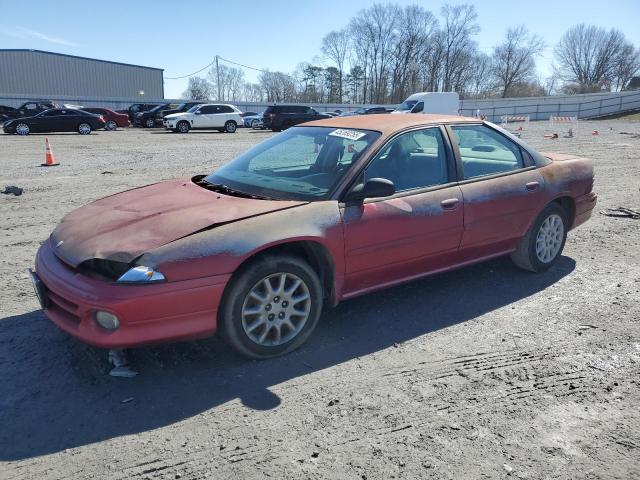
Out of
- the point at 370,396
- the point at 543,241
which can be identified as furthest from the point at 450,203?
the point at 370,396

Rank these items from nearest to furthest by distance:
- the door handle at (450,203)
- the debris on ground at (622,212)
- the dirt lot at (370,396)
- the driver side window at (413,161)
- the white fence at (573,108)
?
the dirt lot at (370,396) < the driver side window at (413,161) < the door handle at (450,203) < the debris on ground at (622,212) < the white fence at (573,108)

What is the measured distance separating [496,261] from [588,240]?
1596 mm

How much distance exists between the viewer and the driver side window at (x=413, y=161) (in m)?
3.93

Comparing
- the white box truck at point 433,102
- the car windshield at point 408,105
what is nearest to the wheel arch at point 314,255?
the white box truck at point 433,102

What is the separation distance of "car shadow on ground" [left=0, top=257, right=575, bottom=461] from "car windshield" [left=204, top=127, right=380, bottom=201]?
3.48 feet

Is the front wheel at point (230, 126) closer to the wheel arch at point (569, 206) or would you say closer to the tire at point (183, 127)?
the tire at point (183, 127)

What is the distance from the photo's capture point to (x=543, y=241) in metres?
4.95

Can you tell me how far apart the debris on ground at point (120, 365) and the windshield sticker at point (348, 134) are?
2311 mm

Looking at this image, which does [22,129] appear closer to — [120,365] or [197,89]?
[120,365]

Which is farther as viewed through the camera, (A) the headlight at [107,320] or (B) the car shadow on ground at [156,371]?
(A) the headlight at [107,320]

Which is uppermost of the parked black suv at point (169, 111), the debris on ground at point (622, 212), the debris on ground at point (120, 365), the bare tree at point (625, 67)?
the bare tree at point (625, 67)

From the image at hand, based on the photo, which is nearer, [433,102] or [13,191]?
[13,191]

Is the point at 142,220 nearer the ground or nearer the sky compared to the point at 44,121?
nearer the ground

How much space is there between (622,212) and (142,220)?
7086 millimetres
